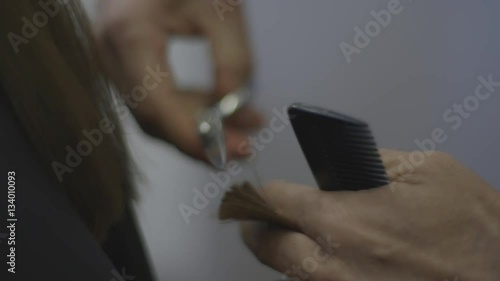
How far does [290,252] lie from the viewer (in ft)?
1.29

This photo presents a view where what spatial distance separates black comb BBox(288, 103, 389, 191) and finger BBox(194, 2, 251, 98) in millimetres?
94

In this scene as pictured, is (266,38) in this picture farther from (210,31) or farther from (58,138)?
(58,138)

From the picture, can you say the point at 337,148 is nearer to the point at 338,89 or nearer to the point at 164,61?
the point at 164,61

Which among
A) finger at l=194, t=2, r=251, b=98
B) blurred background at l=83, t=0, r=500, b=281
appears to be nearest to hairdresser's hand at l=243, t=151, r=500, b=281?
finger at l=194, t=2, r=251, b=98

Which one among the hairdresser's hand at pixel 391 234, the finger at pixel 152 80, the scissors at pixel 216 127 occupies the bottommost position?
the hairdresser's hand at pixel 391 234

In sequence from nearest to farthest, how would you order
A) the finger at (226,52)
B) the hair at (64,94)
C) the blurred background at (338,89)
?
the hair at (64,94) < the finger at (226,52) < the blurred background at (338,89)

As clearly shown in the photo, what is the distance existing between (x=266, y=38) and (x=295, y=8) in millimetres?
59

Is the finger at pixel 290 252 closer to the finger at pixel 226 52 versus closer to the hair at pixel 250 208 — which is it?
the hair at pixel 250 208

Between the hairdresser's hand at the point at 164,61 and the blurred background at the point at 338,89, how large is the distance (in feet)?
0.61

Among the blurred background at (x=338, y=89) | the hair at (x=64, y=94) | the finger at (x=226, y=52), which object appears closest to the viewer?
the hair at (x=64, y=94)

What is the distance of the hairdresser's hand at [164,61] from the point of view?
428mm

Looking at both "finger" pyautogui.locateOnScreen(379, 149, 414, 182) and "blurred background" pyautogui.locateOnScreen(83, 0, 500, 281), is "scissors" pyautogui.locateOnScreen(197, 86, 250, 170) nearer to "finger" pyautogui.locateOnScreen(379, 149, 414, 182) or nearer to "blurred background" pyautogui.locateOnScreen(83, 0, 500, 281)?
"finger" pyautogui.locateOnScreen(379, 149, 414, 182)

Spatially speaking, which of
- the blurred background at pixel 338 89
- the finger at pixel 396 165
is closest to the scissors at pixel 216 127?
the finger at pixel 396 165

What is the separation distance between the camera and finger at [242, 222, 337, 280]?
38 centimetres
